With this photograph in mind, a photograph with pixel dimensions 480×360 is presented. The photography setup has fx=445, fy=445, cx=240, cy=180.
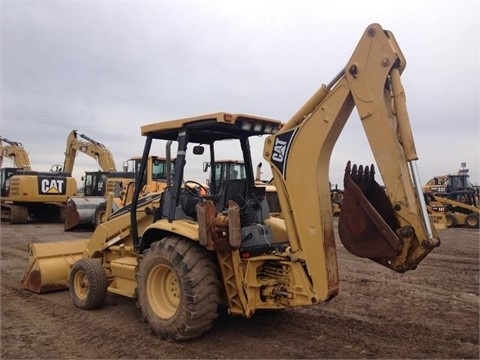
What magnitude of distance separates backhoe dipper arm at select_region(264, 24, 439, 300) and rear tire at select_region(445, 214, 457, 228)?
1793cm

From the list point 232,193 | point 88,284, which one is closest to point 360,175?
point 232,193

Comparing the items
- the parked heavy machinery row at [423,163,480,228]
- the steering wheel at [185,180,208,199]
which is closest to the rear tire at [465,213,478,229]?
the parked heavy machinery row at [423,163,480,228]

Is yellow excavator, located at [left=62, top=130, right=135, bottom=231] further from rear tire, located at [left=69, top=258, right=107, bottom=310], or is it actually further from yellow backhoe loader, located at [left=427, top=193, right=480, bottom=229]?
yellow backhoe loader, located at [left=427, top=193, right=480, bottom=229]

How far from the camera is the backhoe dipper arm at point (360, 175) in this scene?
3.73 metres

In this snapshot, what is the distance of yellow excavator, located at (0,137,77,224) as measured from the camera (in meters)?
18.6

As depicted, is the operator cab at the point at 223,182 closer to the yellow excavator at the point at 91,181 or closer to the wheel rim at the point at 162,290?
the wheel rim at the point at 162,290

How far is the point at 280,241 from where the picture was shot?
5.07 metres

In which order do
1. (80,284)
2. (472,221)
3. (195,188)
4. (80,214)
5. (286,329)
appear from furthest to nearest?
(472,221) → (80,214) → (80,284) → (195,188) → (286,329)

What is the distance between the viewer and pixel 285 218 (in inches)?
172

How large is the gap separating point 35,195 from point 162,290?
15712mm

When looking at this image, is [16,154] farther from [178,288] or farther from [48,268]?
[178,288]

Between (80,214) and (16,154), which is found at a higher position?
(16,154)

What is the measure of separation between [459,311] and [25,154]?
23431 mm

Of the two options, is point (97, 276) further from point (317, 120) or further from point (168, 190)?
point (317, 120)
